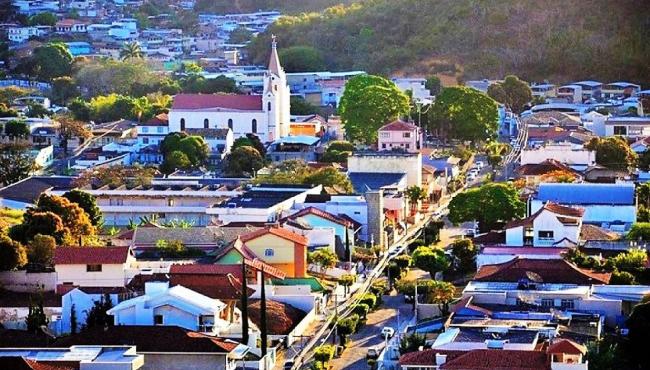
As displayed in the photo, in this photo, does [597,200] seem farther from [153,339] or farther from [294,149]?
[294,149]

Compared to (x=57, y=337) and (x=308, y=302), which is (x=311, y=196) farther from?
(x=57, y=337)

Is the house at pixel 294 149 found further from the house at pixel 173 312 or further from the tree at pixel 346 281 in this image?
the house at pixel 173 312

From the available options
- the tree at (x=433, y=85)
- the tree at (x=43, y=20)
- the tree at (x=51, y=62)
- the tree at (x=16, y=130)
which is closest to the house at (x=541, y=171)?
the tree at (x=16, y=130)

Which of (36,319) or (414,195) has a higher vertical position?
(414,195)

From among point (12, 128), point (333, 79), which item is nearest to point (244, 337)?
point (12, 128)

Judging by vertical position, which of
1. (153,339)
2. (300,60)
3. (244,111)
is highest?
(300,60)

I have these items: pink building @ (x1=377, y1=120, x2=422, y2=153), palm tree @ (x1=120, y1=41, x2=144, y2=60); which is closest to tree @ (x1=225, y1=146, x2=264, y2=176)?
pink building @ (x1=377, y1=120, x2=422, y2=153)

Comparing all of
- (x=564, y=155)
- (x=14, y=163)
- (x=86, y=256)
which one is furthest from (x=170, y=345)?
(x=14, y=163)
